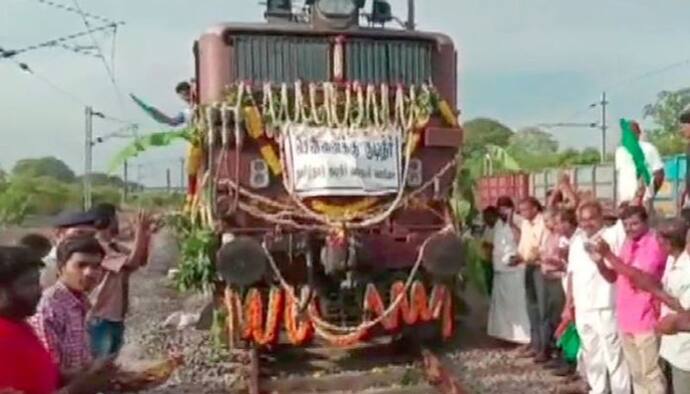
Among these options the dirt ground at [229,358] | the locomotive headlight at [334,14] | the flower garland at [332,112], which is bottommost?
the dirt ground at [229,358]

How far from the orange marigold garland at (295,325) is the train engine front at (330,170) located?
0.01 metres

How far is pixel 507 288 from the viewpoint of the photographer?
1056 centimetres

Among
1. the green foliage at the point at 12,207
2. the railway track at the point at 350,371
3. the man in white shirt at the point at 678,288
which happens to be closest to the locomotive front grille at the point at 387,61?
the railway track at the point at 350,371

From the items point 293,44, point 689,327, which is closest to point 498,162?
point 293,44

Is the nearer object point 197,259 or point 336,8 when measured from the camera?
point 197,259

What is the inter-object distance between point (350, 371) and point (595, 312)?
2.67 meters

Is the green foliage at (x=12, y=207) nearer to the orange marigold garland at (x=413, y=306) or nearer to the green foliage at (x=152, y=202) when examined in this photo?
the green foliage at (x=152, y=202)

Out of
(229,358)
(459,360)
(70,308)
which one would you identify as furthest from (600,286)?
(70,308)

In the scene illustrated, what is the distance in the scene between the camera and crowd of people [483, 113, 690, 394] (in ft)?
18.2

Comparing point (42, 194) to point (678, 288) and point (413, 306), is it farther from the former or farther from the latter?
point (678, 288)

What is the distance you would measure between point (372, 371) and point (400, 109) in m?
2.40

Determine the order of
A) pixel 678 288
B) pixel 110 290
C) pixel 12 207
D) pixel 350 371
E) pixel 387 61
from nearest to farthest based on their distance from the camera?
pixel 678 288, pixel 110 290, pixel 350 371, pixel 387 61, pixel 12 207

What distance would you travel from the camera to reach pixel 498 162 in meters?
10.6

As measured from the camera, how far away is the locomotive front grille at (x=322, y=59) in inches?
376
